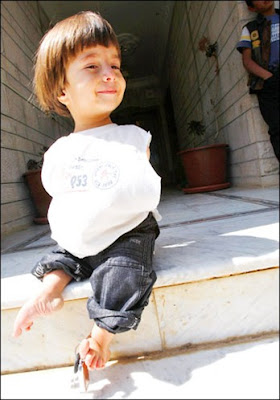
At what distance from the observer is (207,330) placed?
1.89ft

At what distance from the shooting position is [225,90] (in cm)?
202

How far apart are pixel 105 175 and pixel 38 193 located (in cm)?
131

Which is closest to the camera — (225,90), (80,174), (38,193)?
(80,174)

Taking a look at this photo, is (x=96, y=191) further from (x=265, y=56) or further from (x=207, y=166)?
(x=207, y=166)

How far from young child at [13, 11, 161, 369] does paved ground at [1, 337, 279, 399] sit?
0.07 meters

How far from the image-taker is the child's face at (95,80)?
557 millimetres

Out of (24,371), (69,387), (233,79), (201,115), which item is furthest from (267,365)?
(201,115)

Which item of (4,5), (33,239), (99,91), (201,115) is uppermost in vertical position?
(4,5)

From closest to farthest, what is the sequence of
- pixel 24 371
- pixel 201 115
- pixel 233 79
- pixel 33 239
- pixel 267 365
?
pixel 267 365 → pixel 24 371 → pixel 33 239 → pixel 233 79 → pixel 201 115

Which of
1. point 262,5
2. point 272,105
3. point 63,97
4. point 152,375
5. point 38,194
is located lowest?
point 152,375

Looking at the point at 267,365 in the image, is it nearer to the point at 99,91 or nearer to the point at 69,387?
the point at 69,387

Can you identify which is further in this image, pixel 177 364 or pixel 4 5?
pixel 4 5

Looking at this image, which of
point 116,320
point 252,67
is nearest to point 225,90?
Answer: point 252,67

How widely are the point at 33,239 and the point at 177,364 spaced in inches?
35.5
